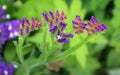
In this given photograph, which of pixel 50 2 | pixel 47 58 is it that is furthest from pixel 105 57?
pixel 47 58

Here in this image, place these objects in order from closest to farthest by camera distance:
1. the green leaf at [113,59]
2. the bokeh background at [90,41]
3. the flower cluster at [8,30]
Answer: the flower cluster at [8,30], the bokeh background at [90,41], the green leaf at [113,59]

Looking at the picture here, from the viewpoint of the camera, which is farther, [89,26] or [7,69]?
[7,69]

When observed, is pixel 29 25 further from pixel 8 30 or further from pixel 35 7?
pixel 35 7

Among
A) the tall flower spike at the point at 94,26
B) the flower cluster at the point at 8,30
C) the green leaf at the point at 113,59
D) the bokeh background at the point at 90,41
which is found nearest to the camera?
the tall flower spike at the point at 94,26

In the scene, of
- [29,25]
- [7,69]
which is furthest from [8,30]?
[29,25]

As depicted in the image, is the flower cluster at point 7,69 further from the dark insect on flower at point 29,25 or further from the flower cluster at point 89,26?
the flower cluster at point 89,26

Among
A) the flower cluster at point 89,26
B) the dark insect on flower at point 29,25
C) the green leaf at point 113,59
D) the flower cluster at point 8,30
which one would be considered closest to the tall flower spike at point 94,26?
the flower cluster at point 89,26

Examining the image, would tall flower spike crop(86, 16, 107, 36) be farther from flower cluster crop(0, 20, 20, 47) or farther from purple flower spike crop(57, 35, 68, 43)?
flower cluster crop(0, 20, 20, 47)
